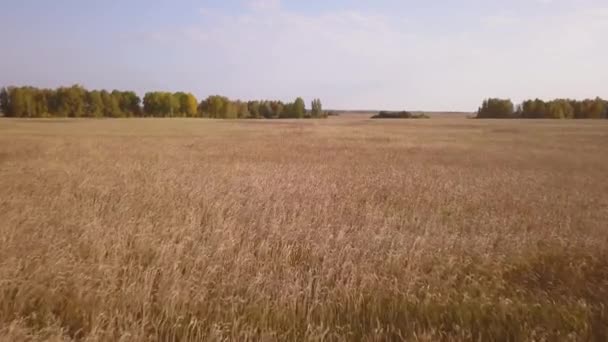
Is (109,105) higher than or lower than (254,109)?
lower

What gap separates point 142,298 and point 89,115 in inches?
4377

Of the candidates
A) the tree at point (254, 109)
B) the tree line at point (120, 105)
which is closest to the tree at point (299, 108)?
the tree line at point (120, 105)

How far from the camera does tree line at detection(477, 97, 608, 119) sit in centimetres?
10219

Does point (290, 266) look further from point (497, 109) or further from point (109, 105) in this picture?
point (497, 109)

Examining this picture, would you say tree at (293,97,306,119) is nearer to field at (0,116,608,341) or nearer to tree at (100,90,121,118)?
tree at (100,90,121,118)

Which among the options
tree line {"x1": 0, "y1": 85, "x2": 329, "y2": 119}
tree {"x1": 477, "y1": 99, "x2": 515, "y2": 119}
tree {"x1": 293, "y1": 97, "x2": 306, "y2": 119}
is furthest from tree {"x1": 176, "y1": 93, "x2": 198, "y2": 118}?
tree {"x1": 477, "y1": 99, "x2": 515, "y2": 119}

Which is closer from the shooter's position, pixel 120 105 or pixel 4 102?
pixel 4 102

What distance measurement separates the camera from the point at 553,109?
10331 cm

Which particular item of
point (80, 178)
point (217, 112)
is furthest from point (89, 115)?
point (80, 178)

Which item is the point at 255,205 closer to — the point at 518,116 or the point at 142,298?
the point at 142,298

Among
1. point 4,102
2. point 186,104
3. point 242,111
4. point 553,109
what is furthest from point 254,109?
point 553,109

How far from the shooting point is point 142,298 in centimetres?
369

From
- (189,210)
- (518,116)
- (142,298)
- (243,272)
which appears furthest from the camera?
(518,116)

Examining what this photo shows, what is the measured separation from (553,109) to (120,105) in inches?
5274
